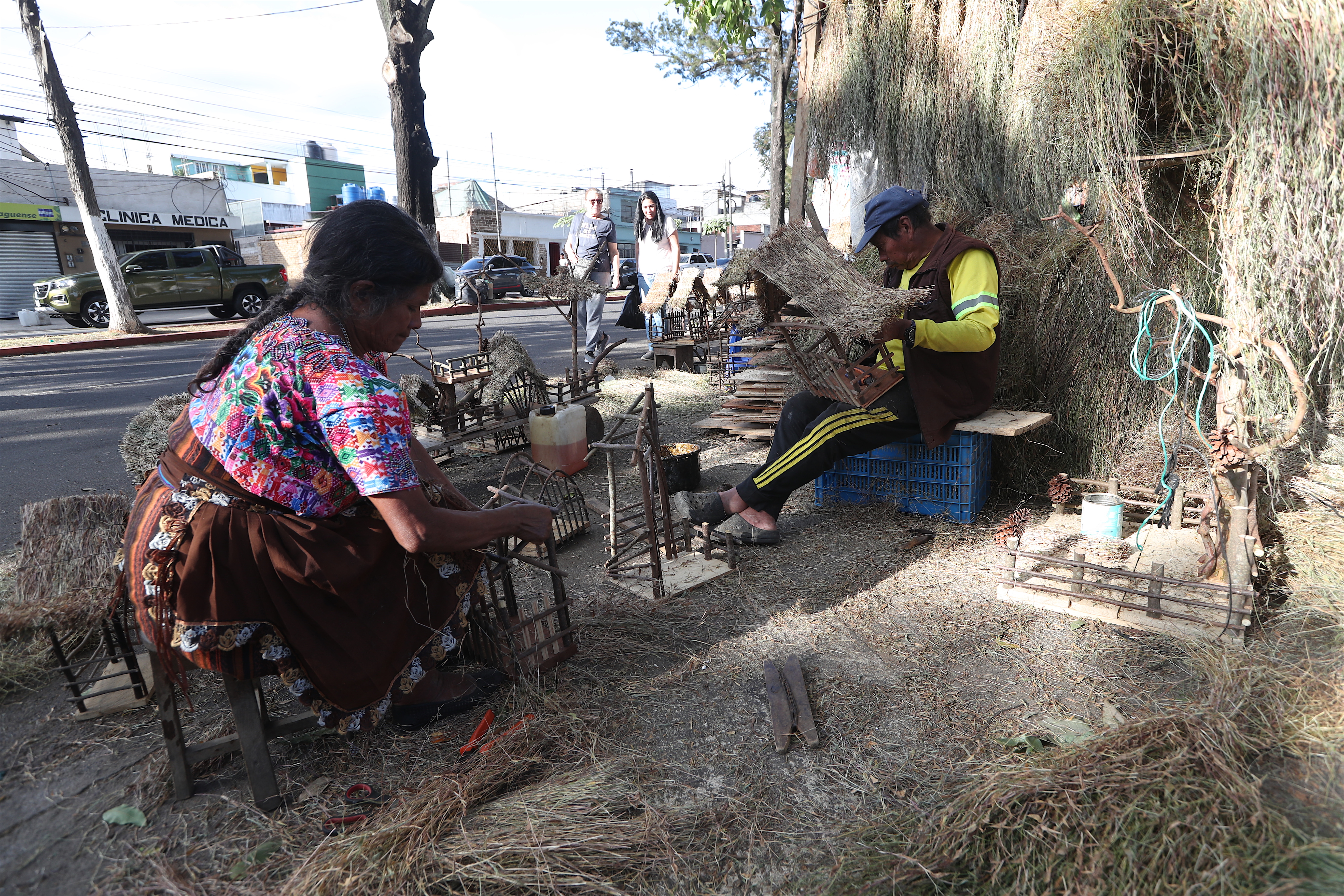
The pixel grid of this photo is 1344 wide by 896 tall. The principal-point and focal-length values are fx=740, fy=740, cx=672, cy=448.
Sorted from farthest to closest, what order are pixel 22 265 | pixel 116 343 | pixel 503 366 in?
pixel 22 265
pixel 116 343
pixel 503 366

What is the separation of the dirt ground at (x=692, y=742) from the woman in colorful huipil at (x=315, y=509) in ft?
1.22

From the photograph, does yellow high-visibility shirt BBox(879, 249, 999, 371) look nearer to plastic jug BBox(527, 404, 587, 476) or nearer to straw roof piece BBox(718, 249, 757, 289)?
plastic jug BBox(527, 404, 587, 476)

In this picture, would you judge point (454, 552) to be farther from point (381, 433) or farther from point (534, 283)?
point (534, 283)

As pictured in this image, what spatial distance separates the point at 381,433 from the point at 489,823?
99 centimetres

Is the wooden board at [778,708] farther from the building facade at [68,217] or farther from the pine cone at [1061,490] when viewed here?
the building facade at [68,217]

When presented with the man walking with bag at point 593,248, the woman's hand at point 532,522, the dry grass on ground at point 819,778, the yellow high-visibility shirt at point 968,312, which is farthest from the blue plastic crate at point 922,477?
the man walking with bag at point 593,248

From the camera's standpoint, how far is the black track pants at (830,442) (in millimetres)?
3607

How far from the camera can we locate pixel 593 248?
7.59 metres

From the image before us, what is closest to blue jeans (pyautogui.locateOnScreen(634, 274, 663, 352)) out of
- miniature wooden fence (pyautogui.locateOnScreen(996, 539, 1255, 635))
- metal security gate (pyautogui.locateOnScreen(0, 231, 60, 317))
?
miniature wooden fence (pyautogui.locateOnScreen(996, 539, 1255, 635))

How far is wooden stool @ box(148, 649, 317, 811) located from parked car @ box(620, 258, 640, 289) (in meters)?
11.9

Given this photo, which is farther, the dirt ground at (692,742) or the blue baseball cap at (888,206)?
the blue baseball cap at (888,206)

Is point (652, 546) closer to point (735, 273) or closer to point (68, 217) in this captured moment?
point (735, 273)

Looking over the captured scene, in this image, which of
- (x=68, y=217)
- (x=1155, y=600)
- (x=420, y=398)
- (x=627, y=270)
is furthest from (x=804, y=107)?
(x=68, y=217)

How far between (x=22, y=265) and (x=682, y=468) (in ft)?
84.3
